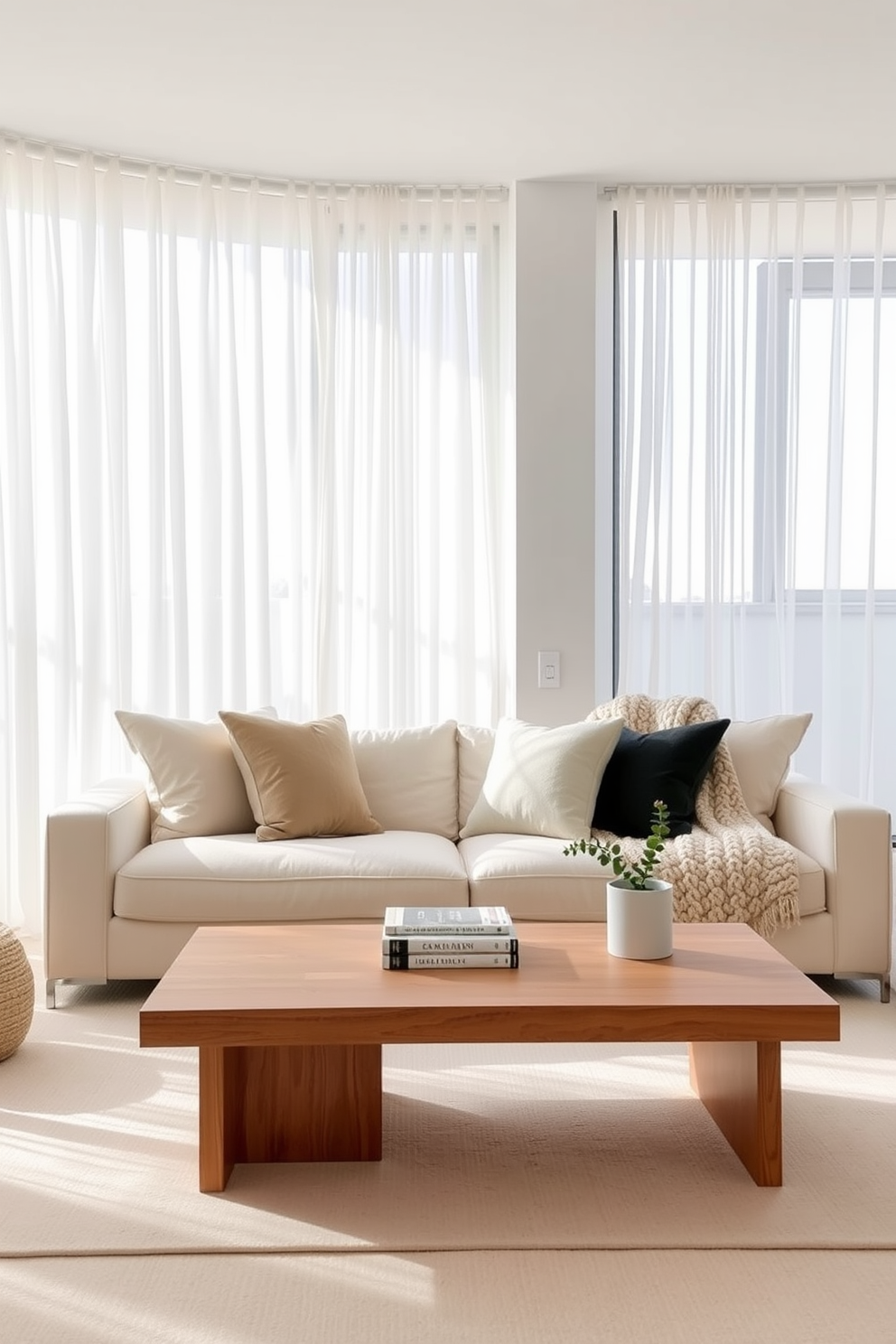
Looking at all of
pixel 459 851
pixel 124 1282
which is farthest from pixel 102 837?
pixel 124 1282

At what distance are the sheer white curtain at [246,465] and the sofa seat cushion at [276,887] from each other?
105 centimetres

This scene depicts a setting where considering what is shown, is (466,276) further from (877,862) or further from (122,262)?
(877,862)

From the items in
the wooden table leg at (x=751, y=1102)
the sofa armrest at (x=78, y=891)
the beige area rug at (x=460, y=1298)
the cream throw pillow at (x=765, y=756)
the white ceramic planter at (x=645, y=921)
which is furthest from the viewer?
the cream throw pillow at (x=765, y=756)

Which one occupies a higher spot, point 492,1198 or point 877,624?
point 877,624

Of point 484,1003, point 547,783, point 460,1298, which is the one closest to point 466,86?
point 547,783

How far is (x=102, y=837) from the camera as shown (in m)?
3.57

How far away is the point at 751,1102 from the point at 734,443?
119 inches

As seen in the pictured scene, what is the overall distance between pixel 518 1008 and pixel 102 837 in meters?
1.68

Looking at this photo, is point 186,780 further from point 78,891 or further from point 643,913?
point 643,913

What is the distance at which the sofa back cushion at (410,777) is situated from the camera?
4.25m

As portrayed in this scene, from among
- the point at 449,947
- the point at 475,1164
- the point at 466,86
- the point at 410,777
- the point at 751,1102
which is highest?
the point at 466,86

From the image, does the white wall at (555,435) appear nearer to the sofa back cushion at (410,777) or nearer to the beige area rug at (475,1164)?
the sofa back cushion at (410,777)

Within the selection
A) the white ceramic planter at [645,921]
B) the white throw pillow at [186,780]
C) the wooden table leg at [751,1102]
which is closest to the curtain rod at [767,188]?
the white throw pillow at [186,780]

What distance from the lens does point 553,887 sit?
3639 mm
